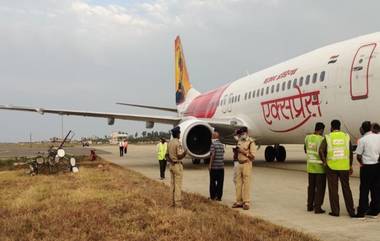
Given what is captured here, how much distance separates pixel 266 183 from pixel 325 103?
2674 mm

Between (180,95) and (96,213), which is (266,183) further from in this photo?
(180,95)

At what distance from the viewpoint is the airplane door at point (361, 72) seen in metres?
11.1

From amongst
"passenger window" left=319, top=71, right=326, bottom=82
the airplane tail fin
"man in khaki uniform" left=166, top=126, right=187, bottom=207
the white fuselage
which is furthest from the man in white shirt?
the airplane tail fin

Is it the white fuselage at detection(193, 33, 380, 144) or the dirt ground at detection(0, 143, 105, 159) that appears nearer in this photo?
the white fuselage at detection(193, 33, 380, 144)

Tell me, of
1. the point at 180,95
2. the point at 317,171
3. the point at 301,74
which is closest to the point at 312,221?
the point at 317,171

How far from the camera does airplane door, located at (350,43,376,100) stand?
1113 centimetres

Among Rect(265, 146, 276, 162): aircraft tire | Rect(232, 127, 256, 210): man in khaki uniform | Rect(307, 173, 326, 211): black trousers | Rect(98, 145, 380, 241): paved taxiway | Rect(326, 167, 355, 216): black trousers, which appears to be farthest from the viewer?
Rect(265, 146, 276, 162): aircraft tire

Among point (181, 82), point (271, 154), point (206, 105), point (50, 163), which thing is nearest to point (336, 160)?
point (50, 163)

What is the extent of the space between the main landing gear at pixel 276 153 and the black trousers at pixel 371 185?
1384cm

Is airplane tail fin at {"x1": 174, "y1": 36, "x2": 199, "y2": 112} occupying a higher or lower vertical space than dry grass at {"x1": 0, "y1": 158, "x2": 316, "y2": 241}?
higher

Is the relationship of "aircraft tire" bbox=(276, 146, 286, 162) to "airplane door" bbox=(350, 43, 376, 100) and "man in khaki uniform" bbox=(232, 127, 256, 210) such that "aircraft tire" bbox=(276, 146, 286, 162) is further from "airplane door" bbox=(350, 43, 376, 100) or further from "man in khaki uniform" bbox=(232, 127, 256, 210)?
"man in khaki uniform" bbox=(232, 127, 256, 210)

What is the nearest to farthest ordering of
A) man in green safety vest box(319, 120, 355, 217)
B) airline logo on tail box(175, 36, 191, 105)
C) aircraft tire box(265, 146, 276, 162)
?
man in green safety vest box(319, 120, 355, 217) < aircraft tire box(265, 146, 276, 162) < airline logo on tail box(175, 36, 191, 105)

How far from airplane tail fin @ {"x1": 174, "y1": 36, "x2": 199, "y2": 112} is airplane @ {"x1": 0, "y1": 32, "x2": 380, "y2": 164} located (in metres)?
6.61

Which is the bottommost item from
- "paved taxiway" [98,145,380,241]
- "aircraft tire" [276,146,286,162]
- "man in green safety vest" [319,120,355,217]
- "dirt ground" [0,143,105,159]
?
"dirt ground" [0,143,105,159]
